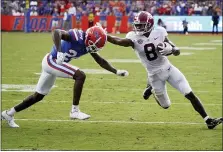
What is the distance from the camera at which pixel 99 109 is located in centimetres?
975

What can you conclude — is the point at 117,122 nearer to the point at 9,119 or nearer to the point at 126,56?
the point at 9,119

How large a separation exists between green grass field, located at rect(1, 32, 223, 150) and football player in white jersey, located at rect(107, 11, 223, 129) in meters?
0.44

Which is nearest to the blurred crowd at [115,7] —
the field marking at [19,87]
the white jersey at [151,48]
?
the field marking at [19,87]

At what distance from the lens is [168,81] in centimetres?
820

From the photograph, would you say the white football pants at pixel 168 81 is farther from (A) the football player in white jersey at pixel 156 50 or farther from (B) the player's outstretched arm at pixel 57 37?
(B) the player's outstretched arm at pixel 57 37

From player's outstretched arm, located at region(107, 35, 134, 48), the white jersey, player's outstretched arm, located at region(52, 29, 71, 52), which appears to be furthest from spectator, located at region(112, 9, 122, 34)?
player's outstretched arm, located at region(52, 29, 71, 52)

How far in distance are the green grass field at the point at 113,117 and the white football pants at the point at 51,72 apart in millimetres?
585

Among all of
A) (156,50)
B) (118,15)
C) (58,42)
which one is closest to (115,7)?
(118,15)

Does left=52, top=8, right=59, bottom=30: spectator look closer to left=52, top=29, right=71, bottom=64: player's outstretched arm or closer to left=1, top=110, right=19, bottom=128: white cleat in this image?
left=1, top=110, right=19, bottom=128: white cleat

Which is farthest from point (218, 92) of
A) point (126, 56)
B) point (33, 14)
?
point (33, 14)

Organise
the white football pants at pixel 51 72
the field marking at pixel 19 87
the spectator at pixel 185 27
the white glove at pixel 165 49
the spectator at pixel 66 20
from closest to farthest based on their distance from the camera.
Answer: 1. the white football pants at pixel 51 72
2. the white glove at pixel 165 49
3. the field marking at pixel 19 87
4. the spectator at pixel 66 20
5. the spectator at pixel 185 27

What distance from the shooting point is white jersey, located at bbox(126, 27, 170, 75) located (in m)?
7.98

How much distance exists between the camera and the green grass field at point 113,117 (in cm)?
711

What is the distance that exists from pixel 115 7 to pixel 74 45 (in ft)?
82.2
